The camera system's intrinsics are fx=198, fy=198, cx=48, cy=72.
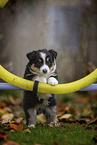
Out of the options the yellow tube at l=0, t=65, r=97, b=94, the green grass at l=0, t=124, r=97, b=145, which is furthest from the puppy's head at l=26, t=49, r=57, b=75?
the green grass at l=0, t=124, r=97, b=145

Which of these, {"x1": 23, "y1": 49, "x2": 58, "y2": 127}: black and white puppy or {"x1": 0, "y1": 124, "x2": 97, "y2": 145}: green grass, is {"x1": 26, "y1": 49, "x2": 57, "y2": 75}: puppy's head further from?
{"x1": 0, "y1": 124, "x2": 97, "y2": 145}: green grass

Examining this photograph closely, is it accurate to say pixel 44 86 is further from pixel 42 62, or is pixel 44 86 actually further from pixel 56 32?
pixel 56 32

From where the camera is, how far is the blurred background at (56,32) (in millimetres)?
3754

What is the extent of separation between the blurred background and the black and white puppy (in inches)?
60.4

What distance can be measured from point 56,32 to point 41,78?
3252mm

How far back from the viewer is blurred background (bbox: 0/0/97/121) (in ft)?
12.3

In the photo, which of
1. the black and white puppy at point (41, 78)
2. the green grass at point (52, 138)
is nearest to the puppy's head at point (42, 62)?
the black and white puppy at point (41, 78)

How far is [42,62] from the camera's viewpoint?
Answer: 168cm

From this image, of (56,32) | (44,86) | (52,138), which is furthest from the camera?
(56,32)

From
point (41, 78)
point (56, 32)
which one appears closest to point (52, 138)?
point (41, 78)

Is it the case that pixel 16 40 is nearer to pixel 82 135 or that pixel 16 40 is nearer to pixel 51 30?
pixel 51 30

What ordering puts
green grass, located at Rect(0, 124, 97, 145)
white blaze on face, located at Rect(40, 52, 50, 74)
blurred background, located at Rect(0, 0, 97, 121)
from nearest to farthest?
green grass, located at Rect(0, 124, 97, 145), white blaze on face, located at Rect(40, 52, 50, 74), blurred background, located at Rect(0, 0, 97, 121)

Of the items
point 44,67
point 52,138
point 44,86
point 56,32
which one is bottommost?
point 52,138

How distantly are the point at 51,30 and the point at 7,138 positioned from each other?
352 cm
